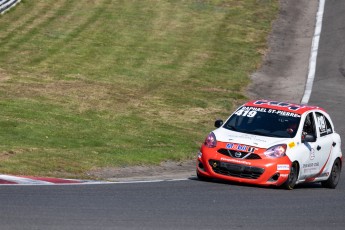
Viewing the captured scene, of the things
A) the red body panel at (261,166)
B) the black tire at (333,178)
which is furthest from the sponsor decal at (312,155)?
the black tire at (333,178)

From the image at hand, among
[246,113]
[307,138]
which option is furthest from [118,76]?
[307,138]

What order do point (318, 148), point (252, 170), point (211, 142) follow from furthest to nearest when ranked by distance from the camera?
point (318, 148) < point (211, 142) < point (252, 170)

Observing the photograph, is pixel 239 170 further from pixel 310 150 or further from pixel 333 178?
pixel 333 178

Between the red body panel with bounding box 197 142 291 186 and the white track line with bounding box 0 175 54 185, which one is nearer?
the white track line with bounding box 0 175 54 185

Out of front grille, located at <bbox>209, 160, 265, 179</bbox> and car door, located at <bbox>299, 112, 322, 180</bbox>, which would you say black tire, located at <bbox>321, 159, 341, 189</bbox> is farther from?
front grille, located at <bbox>209, 160, 265, 179</bbox>

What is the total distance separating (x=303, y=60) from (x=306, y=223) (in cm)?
2488

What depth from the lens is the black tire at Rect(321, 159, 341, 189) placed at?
19.1 m

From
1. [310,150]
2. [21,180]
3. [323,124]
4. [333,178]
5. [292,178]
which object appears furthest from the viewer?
[333,178]

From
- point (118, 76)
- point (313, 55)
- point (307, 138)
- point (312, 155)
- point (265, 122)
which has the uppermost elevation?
point (265, 122)

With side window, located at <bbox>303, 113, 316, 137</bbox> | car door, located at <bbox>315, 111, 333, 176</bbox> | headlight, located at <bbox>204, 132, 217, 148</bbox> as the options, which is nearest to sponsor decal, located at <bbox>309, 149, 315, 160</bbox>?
car door, located at <bbox>315, 111, 333, 176</bbox>

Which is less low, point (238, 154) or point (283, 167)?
point (238, 154)

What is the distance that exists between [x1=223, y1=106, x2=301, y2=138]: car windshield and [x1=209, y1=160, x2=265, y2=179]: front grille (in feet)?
3.54

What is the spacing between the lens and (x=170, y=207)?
1380 cm

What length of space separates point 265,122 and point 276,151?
1.22 metres
